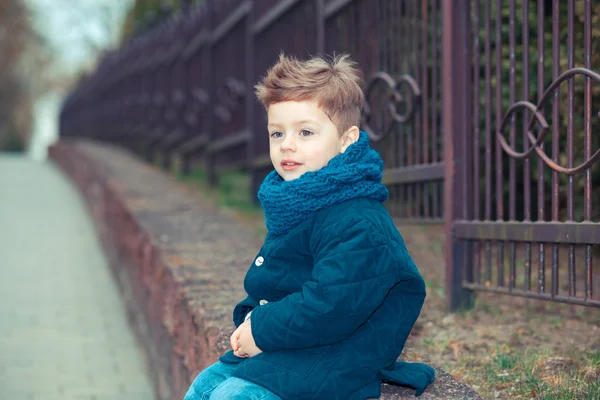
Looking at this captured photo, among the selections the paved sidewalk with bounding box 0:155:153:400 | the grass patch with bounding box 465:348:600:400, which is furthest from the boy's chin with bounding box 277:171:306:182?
the paved sidewalk with bounding box 0:155:153:400

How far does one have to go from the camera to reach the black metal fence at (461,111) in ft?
10.1

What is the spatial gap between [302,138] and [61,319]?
4.06 meters

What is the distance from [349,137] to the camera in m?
2.20

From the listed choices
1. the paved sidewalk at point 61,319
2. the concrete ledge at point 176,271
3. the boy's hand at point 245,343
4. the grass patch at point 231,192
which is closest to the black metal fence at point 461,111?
the grass patch at point 231,192

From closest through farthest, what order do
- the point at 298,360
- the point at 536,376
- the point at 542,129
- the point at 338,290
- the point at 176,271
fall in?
the point at 338,290
the point at 298,360
the point at 536,376
the point at 542,129
the point at 176,271

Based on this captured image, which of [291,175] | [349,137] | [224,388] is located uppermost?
[349,137]

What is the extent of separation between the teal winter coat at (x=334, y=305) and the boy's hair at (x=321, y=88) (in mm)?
250

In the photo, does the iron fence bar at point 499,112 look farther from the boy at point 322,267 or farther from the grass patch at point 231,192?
the grass patch at point 231,192

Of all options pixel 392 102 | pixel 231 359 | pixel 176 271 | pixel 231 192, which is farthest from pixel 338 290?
pixel 231 192

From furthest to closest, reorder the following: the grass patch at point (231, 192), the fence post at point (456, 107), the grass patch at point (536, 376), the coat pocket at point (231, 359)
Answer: the grass patch at point (231, 192), the fence post at point (456, 107), the grass patch at point (536, 376), the coat pocket at point (231, 359)

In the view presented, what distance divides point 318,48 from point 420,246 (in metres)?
1.43

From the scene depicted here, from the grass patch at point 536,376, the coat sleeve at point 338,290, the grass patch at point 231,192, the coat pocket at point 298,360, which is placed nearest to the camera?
the coat sleeve at point 338,290

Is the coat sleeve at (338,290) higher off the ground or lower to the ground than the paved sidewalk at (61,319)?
higher

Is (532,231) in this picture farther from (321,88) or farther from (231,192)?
(231,192)
